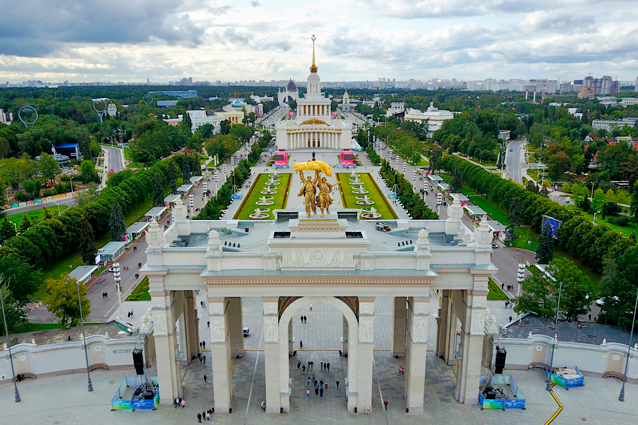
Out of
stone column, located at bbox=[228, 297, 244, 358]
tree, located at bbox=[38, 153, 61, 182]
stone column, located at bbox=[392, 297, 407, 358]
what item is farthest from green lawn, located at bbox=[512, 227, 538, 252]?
tree, located at bbox=[38, 153, 61, 182]

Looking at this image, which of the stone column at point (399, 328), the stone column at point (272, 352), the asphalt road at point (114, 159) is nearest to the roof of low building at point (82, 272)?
the stone column at point (272, 352)

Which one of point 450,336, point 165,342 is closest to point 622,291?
point 450,336

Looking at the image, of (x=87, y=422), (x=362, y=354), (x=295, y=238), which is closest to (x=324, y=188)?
(x=295, y=238)

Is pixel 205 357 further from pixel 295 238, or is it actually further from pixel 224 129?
pixel 224 129

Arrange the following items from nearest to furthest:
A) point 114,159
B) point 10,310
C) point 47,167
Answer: point 10,310
point 47,167
point 114,159

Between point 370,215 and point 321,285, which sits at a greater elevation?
point 321,285

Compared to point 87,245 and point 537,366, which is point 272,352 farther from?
point 87,245

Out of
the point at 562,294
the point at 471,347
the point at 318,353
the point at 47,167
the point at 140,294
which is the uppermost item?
the point at 47,167
